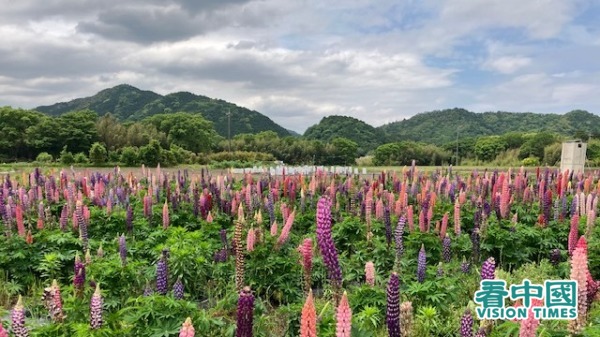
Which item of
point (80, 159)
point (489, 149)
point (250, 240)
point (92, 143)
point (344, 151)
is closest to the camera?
point (250, 240)

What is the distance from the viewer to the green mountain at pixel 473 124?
84.7 meters

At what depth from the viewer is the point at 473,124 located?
93.4m

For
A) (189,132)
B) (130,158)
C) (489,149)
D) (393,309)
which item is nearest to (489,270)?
(393,309)

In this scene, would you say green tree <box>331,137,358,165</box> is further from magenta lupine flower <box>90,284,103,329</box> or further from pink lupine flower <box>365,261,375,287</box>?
magenta lupine flower <box>90,284,103,329</box>

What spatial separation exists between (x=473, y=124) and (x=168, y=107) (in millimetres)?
62921

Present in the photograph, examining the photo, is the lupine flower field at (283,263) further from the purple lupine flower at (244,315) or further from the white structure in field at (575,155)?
the white structure in field at (575,155)

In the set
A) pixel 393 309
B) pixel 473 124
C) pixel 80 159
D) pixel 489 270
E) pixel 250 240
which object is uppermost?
pixel 473 124

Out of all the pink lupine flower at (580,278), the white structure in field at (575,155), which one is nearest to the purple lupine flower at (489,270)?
the pink lupine flower at (580,278)

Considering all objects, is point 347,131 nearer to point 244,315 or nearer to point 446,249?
point 446,249

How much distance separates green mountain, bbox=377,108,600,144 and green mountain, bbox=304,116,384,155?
32.2 feet

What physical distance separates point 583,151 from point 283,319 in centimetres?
1681

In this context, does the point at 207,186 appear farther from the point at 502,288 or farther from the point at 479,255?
the point at 502,288

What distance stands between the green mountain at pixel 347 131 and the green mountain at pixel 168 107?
2116 cm

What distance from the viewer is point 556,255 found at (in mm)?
7211
